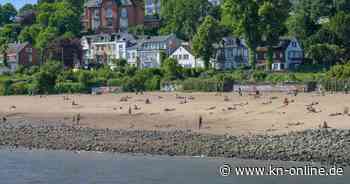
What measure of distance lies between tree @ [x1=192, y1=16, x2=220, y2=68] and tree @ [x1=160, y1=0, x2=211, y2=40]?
64.3 feet

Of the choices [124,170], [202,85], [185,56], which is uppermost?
[185,56]

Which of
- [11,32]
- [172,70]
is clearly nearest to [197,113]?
[172,70]

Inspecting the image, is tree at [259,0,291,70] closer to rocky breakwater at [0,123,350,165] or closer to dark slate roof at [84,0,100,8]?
rocky breakwater at [0,123,350,165]

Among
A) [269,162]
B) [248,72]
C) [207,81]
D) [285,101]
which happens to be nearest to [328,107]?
[285,101]

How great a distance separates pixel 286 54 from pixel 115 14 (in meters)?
39.7

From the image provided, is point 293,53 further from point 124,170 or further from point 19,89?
point 124,170

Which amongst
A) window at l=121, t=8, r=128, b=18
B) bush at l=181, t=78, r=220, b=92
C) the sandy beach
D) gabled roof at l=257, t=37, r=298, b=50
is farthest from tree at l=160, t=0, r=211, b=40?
the sandy beach

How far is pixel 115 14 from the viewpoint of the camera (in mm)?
124312

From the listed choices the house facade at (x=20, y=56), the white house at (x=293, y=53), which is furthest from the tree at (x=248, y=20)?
the house facade at (x=20, y=56)

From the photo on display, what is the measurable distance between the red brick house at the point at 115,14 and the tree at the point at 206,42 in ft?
123

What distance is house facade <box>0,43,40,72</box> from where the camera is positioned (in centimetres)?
11269

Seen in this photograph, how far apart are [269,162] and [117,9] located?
9552 cm

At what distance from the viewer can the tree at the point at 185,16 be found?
354 ft

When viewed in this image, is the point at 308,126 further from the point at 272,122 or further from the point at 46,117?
the point at 46,117
